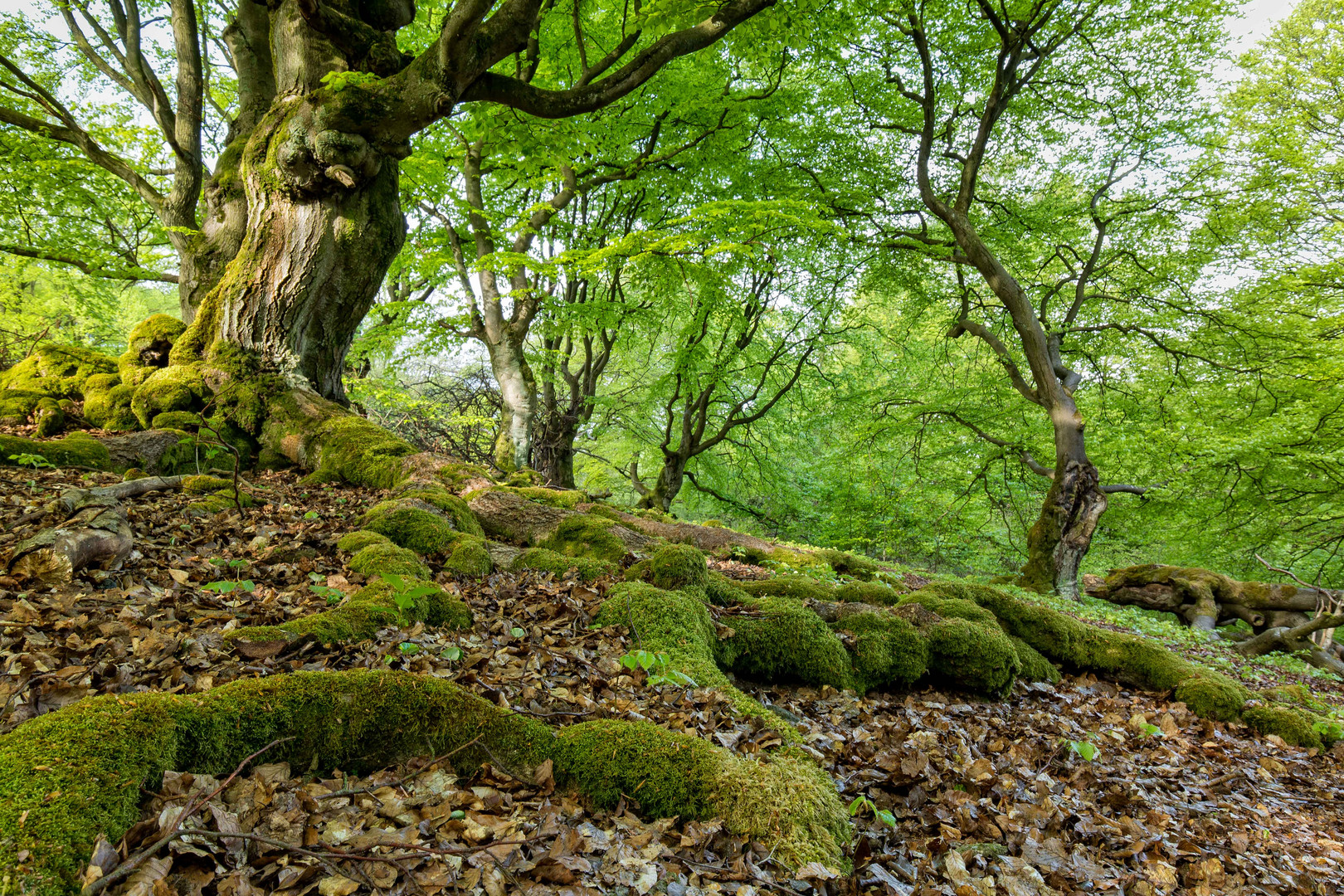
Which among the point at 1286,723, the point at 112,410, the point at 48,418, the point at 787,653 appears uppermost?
the point at 112,410

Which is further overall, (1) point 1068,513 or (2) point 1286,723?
(1) point 1068,513

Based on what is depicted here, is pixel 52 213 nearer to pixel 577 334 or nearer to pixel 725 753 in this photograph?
pixel 577 334

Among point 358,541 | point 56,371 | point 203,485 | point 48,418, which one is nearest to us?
point 358,541

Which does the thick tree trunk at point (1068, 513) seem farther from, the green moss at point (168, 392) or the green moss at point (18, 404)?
the green moss at point (18, 404)

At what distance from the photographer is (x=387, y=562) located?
3553 mm

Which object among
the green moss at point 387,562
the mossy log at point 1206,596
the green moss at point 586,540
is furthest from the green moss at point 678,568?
the mossy log at point 1206,596

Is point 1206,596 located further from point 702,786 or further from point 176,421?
point 176,421

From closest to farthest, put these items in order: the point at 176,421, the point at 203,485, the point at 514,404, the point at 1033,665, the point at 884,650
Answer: the point at 884,650
the point at 203,485
the point at 1033,665
the point at 176,421
the point at 514,404

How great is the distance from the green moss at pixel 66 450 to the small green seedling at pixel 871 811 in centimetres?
648

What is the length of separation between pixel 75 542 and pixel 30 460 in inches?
107

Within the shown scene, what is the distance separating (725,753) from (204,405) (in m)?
6.99

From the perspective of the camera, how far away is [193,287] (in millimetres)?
7738

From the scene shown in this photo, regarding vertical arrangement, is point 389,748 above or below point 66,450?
below

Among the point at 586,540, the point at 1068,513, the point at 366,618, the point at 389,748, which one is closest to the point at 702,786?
the point at 389,748
